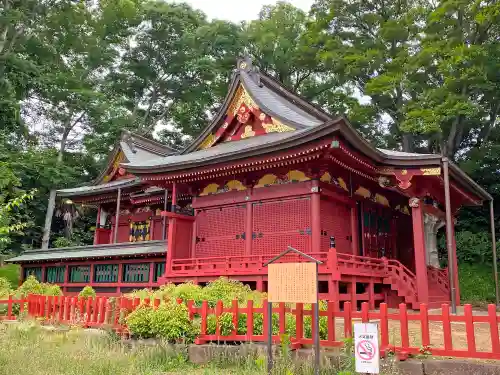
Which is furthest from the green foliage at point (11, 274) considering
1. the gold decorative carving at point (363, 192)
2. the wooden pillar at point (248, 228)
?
the gold decorative carving at point (363, 192)

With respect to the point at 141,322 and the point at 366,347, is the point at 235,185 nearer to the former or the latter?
the point at 141,322

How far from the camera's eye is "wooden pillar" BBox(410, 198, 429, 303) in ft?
46.2

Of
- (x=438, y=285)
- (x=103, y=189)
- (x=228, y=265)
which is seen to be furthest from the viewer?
(x=103, y=189)

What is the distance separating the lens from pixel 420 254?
14359mm

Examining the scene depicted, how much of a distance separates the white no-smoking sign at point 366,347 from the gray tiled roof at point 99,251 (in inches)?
503

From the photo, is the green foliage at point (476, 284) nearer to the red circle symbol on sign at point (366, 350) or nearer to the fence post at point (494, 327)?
the fence post at point (494, 327)

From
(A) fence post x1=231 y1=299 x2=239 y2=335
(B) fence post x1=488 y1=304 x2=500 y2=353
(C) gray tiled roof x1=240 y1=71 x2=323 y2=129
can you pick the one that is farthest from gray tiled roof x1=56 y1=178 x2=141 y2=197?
(B) fence post x1=488 y1=304 x2=500 y2=353

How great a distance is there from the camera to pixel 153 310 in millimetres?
9500

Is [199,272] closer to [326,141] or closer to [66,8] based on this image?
[326,141]

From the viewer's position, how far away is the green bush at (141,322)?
9.34 metres

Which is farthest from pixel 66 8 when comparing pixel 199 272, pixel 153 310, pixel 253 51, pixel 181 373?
pixel 181 373

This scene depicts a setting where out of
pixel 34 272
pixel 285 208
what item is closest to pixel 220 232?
pixel 285 208

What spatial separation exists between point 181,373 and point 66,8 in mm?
27677

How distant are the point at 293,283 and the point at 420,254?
8.64 meters
